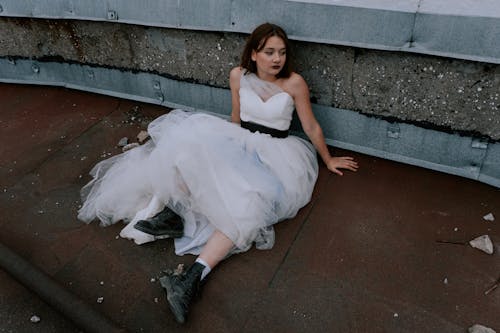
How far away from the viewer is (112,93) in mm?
4680

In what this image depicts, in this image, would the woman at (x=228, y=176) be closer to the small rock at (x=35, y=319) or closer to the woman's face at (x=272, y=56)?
the woman's face at (x=272, y=56)

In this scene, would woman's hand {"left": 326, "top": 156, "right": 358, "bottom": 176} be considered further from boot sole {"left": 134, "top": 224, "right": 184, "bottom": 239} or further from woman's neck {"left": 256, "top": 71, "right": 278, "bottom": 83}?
boot sole {"left": 134, "top": 224, "right": 184, "bottom": 239}

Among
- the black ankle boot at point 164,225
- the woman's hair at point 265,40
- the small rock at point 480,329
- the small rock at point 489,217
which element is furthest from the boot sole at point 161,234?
the small rock at point 489,217

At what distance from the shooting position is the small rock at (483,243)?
2.77 metres

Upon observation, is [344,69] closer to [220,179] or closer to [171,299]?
[220,179]

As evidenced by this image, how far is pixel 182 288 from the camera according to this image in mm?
2572

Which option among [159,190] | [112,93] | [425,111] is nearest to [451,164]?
[425,111]

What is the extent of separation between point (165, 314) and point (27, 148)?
2453mm

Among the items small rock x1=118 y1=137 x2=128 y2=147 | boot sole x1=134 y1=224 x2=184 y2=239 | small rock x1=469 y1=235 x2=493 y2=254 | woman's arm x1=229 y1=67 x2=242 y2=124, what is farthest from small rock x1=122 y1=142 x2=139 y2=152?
small rock x1=469 y1=235 x2=493 y2=254

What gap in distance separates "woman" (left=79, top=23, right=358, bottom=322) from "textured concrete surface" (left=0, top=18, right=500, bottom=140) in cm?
32

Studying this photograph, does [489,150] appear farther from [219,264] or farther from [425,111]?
[219,264]

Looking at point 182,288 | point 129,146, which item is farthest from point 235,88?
point 182,288

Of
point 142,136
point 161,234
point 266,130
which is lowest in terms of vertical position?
point 161,234

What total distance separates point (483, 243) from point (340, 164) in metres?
1.18
